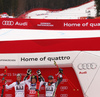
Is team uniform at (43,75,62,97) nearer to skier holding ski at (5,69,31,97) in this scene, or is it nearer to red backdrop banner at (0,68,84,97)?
red backdrop banner at (0,68,84,97)

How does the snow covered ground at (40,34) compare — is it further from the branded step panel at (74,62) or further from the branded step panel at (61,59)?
the branded step panel at (74,62)

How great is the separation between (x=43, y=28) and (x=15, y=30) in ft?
3.12

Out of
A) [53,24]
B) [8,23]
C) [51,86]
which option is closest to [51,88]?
[51,86]

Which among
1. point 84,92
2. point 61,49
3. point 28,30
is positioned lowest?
point 84,92

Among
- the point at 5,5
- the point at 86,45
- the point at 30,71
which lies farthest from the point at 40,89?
the point at 5,5

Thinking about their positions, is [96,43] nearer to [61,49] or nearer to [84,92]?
[61,49]

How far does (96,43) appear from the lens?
17.2 feet

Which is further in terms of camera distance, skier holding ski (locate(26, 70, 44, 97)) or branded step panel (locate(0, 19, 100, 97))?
branded step panel (locate(0, 19, 100, 97))

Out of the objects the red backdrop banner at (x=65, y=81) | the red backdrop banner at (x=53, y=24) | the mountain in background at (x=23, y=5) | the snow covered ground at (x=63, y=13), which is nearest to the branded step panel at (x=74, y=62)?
the red backdrop banner at (x=65, y=81)

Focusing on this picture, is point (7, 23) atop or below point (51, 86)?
atop

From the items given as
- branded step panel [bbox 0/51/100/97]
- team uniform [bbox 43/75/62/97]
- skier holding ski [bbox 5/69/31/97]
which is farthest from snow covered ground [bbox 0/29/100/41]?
team uniform [bbox 43/75/62/97]

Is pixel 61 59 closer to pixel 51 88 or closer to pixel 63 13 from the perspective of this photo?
pixel 51 88

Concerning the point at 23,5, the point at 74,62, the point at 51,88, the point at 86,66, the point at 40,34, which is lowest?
the point at 51,88

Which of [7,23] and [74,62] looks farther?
[7,23]
